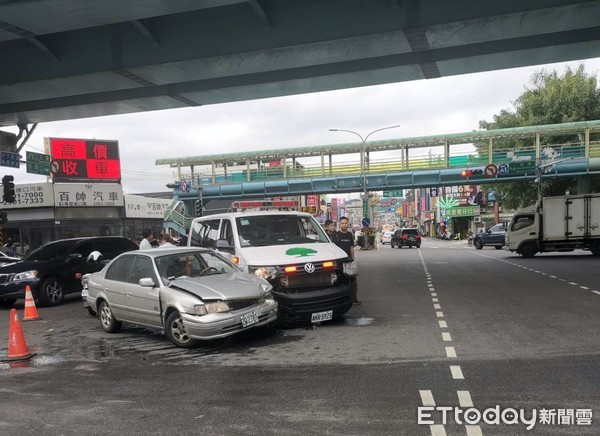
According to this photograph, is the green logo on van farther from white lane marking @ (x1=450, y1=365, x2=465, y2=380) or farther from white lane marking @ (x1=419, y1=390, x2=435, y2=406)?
white lane marking @ (x1=419, y1=390, x2=435, y2=406)

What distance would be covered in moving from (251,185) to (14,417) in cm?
4103

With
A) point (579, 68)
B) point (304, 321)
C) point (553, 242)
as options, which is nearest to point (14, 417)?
point (304, 321)

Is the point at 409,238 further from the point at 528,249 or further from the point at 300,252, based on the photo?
the point at 300,252

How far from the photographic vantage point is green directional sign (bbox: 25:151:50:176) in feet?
71.0

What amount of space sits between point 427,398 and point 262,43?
8224mm

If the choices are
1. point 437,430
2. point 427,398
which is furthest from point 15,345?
point 437,430

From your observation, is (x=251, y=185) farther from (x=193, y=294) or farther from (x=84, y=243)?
(x=193, y=294)

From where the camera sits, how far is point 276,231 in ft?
30.7

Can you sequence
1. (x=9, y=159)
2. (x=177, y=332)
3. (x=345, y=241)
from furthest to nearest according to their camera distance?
(x=9, y=159), (x=345, y=241), (x=177, y=332)

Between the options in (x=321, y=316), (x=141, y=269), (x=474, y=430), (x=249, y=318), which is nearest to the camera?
(x=474, y=430)

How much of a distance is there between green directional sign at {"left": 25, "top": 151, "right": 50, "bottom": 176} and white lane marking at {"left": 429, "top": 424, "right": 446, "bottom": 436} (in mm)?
21532

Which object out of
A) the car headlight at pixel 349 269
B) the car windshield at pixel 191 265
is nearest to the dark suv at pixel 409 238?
the car headlight at pixel 349 269

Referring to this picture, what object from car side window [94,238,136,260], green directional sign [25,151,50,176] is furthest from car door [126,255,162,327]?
green directional sign [25,151,50,176]

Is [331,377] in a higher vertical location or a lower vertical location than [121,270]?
lower
